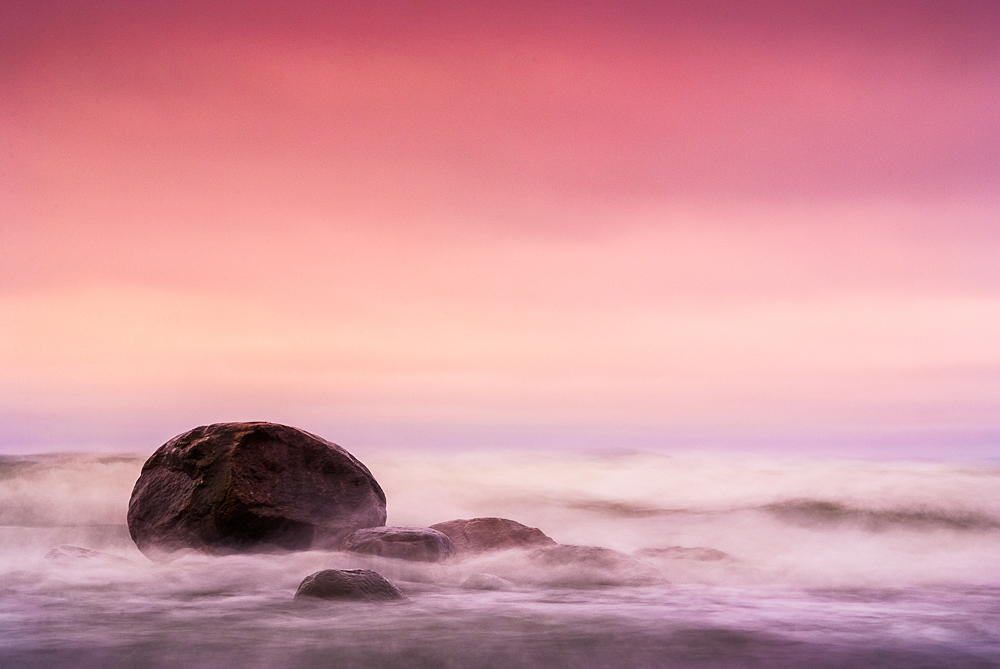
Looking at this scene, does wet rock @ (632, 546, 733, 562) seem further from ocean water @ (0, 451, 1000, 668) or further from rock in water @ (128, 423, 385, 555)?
rock in water @ (128, 423, 385, 555)

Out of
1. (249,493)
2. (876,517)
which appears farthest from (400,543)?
(876,517)

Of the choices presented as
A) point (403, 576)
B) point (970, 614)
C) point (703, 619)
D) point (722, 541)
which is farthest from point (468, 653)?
point (722, 541)

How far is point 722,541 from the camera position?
1606 cm

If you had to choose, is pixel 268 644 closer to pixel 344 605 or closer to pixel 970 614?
pixel 344 605

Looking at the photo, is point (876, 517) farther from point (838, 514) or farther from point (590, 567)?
point (590, 567)

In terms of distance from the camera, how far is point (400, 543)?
31.9 ft

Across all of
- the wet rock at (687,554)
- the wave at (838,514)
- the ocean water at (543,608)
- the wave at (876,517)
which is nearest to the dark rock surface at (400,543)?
the ocean water at (543,608)

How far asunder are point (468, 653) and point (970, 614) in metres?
5.10

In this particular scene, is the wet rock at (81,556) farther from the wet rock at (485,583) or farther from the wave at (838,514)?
the wave at (838,514)

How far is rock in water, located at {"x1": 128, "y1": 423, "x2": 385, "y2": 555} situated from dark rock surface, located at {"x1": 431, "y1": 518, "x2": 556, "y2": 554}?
5.27ft

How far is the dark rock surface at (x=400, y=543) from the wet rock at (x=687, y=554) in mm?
3072

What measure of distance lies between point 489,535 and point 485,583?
267 cm

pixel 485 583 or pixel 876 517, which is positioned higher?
pixel 876 517

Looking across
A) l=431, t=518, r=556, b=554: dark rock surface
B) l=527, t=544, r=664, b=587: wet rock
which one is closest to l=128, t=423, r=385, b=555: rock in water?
l=431, t=518, r=556, b=554: dark rock surface
